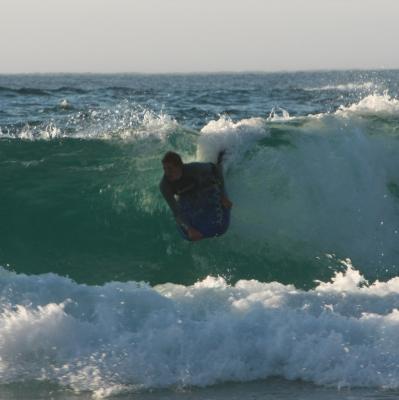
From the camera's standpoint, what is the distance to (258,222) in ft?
33.6

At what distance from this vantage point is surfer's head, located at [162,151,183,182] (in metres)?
7.98

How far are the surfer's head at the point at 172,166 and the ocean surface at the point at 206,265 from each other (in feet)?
3.33

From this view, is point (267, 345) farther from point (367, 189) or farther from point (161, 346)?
point (367, 189)

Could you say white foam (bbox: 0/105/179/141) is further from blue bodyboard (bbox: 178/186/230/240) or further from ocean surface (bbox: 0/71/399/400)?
blue bodyboard (bbox: 178/186/230/240)

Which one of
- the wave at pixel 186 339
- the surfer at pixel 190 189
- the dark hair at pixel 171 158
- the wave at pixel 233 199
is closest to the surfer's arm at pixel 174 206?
the surfer at pixel 190 189

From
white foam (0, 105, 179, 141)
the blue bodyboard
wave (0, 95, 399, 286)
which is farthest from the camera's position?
white foam (0, 105, 179, 141)

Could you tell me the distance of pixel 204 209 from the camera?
8.39 metres

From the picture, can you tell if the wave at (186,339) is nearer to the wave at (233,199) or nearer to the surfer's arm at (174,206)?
the surfer's arm at (174,206)

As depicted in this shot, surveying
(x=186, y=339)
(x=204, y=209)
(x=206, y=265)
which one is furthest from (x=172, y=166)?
(x=186, y=339)

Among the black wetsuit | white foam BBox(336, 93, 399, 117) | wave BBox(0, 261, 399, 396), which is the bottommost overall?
wave BBox(0, 261, 399, 396)

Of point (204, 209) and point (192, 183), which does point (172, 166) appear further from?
point (204, 209)

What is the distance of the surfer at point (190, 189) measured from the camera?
819 cm

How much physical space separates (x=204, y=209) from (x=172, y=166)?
591 millimetres

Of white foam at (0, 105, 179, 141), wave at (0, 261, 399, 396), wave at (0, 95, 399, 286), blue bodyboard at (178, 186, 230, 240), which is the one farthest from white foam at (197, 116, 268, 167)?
wave at (0, 261, 399, 396)
